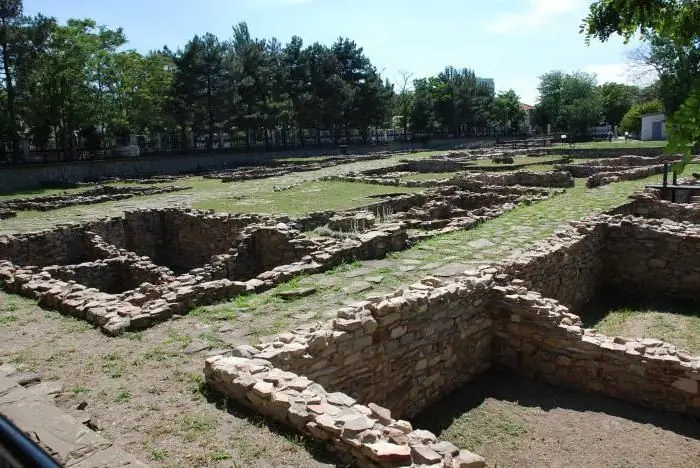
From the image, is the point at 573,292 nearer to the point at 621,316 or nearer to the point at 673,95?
the point at 621,316

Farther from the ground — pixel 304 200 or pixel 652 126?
pixel 652 126

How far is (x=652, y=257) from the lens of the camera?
1098cm

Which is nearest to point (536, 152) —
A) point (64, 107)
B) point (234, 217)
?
point (234, 217)

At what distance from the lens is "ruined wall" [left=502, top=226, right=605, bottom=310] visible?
8812 millimetres

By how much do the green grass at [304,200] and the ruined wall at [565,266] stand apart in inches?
290

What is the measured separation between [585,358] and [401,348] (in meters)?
2.41

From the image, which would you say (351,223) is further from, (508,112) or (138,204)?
(508,112)

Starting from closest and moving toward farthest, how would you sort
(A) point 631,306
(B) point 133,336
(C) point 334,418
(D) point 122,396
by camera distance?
(C) point 334,418 → (D) point 122,396 → (B) point 133,336 → (A) point 631,306

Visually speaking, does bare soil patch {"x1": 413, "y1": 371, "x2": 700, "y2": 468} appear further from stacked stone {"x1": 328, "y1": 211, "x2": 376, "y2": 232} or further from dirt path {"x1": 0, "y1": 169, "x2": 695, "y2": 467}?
stacked stone {"x1": 328, "y1": 211, "x2": 376, "y2": 232}

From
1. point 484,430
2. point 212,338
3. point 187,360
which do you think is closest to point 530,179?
point 484,430

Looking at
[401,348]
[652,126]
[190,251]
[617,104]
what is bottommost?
[190,251]

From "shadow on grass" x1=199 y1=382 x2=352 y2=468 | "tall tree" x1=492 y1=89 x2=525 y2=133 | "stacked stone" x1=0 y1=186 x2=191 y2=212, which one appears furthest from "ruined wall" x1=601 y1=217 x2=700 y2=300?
"tall tree" x1=492 y1=89 x2=525 y2=133

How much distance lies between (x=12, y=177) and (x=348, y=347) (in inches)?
1154

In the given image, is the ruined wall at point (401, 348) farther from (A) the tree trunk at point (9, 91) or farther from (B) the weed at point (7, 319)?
(A) the tree trunk at point (9, 91)
